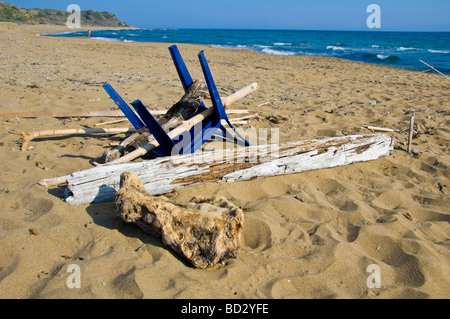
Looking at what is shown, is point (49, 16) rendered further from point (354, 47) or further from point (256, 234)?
point (256, 234)

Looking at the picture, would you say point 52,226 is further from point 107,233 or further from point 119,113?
point 119,113

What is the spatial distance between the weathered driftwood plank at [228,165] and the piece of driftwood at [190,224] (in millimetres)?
381

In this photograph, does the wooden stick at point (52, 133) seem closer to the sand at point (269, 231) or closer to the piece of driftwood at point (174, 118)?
the sand at point (269, 231)

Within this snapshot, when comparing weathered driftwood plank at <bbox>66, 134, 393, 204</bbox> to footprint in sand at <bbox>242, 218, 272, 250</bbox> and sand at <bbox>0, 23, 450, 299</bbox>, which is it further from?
footprint in sand at <bbox>242, 218, 272, 250</bbox>

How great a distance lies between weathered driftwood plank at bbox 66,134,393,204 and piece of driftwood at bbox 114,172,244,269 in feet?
1.25

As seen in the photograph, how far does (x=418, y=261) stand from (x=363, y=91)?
21.5ft

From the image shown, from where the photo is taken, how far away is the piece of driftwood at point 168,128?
127 inches

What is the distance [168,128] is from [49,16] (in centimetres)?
10199

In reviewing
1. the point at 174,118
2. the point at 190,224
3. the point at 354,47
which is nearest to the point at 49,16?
the point at 354,47

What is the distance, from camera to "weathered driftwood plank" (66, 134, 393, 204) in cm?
265

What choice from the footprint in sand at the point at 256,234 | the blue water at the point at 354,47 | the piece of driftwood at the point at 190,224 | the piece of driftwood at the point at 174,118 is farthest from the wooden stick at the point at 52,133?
the blue water at the point at 354,47

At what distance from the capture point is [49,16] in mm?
84312

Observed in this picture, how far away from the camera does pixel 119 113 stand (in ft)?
15.6

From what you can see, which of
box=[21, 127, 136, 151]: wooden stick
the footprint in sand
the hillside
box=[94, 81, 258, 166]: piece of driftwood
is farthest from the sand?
the hillside
